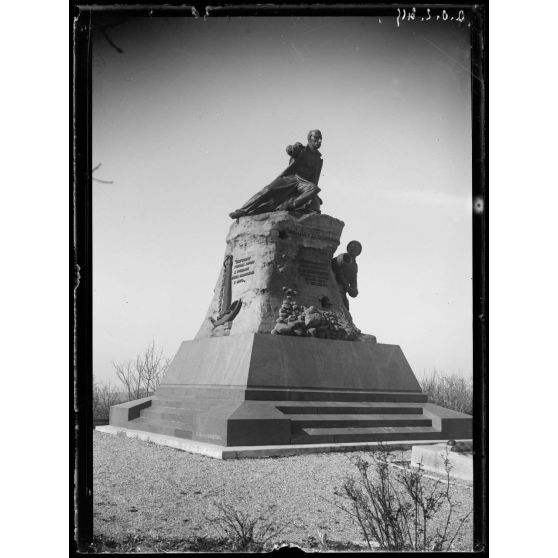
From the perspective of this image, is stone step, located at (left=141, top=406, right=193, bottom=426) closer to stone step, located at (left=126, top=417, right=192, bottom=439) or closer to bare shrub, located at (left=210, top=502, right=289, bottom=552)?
stone step, located at (left=126, top=417, right=192, bottom=439)

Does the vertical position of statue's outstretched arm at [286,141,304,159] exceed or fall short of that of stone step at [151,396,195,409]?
it exceeds it

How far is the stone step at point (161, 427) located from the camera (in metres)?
12.3

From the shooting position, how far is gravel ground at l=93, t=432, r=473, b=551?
6121mm

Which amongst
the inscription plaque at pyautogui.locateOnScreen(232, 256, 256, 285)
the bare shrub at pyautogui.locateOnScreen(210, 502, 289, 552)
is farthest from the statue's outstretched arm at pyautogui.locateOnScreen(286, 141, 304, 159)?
the bare shrub at pyautogui.locateOnScreen(210, 502, 289, 552)

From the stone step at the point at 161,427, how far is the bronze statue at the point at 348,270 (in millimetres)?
4815

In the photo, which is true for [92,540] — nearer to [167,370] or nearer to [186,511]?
[186,511]

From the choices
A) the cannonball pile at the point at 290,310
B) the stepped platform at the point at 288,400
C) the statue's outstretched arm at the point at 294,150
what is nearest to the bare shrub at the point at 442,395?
the stepped platform at the point at 288,400

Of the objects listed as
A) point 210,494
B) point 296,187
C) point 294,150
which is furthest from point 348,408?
point 294,150

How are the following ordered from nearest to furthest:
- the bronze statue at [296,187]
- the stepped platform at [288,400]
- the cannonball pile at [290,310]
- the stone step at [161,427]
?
the stepped platform at [288,400], the stone step at [161,427], the cannonball pile at [290,310], the bronze statue at [296,187]

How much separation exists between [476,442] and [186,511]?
2977mm

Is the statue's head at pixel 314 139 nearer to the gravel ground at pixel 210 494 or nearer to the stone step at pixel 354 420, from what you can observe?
the stone step at pixel 354 420

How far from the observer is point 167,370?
611 inches

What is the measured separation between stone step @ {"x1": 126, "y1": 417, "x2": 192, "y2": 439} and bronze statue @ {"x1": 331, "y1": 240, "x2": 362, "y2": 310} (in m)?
4.82

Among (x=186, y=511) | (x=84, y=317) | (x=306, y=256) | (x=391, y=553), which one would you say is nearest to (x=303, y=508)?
(x=186, y=511)
